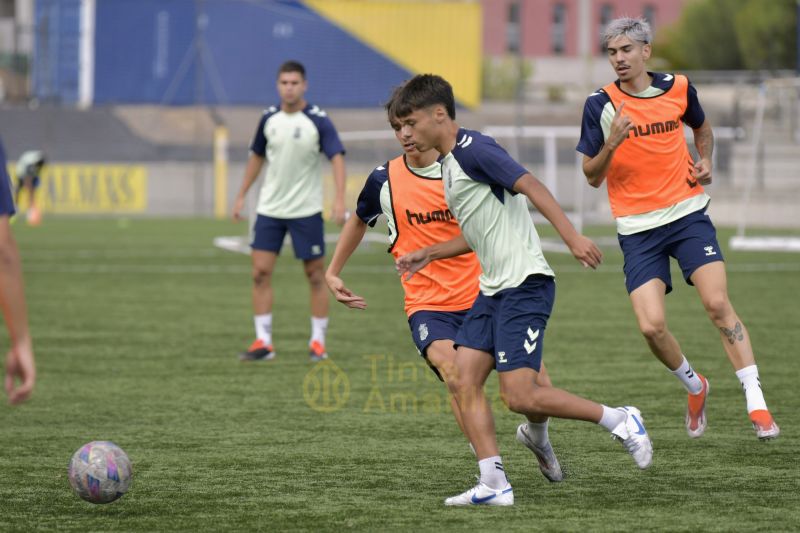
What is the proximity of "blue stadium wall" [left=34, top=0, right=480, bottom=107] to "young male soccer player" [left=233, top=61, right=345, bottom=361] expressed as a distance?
2876 centimetres

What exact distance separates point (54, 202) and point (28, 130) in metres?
3.64

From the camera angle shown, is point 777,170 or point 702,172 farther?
point 777,170

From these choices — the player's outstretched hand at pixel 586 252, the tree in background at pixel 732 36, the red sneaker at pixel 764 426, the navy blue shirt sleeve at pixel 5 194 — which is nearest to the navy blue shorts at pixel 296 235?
the red sneaker at pixel 764 426

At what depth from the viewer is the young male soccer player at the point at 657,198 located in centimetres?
742

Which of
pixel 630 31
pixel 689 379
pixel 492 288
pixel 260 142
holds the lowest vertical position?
pixel 689 379

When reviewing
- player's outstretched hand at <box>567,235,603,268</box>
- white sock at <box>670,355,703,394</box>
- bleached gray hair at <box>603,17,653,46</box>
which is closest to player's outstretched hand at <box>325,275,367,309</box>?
player's outstretched hand at <box>567,235,603,268</box>

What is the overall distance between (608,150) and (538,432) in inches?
58.6

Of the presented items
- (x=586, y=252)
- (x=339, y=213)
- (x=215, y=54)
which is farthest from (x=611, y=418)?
(x=215, y=54)

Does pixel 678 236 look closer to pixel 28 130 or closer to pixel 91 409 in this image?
pixel 91 409

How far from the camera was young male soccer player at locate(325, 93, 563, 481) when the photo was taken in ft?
21.7

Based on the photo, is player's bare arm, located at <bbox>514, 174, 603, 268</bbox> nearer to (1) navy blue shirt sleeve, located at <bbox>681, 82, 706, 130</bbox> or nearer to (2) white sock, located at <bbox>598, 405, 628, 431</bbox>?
(2) white sock, located at <bbox>598, 405, 628, 431</bbox>

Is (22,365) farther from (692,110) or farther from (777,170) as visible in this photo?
(777,170)

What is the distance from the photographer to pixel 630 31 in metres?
7.45

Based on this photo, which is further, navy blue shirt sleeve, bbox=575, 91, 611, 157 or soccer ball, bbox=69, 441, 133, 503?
navy blue shirt sleeve, bbox=575, 91, 611, 157
